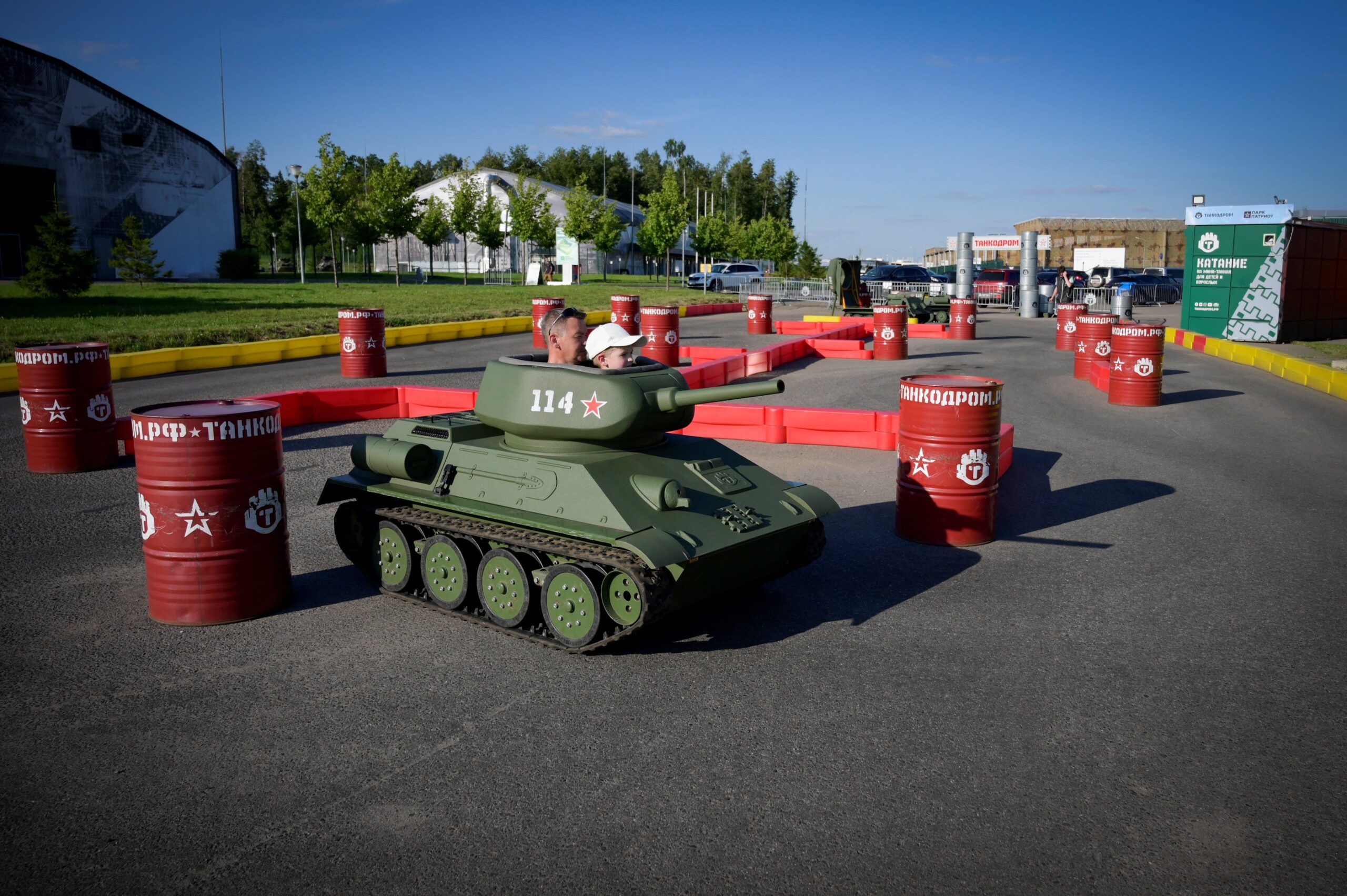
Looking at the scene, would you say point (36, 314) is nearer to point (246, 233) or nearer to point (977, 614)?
point (977, 614)

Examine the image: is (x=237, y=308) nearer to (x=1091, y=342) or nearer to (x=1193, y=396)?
(x=1091, y=342)

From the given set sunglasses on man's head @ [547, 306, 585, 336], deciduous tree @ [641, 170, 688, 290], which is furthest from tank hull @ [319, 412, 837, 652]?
deciduous tree @ [641, 170, 688, 290]

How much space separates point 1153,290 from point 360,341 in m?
42.7

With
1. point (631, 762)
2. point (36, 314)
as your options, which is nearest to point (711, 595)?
point (631, 762)

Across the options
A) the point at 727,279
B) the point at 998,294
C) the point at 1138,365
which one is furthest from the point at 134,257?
the point at 1138,365

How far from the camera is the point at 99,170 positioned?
52.4 meters

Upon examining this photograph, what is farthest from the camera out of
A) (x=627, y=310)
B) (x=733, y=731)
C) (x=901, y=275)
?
(x=901, y=275)

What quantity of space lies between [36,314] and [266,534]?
2737 centimetres

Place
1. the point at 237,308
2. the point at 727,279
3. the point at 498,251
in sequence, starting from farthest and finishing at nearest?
the point at 498,251
the point at 727,279
the point at 237,308

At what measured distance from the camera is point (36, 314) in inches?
1136

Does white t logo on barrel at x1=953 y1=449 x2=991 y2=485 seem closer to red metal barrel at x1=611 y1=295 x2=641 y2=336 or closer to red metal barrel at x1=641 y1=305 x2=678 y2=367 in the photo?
red metal barrel at x1=641 y1=305 x2=678 y2=367

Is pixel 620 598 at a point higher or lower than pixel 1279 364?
lower

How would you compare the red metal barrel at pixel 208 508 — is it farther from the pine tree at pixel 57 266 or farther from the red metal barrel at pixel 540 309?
the pine tree at pixel 57 266

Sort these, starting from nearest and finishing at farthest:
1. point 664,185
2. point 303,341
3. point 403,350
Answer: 1. point 303,341
2. point 403,350
3. point 664,185
